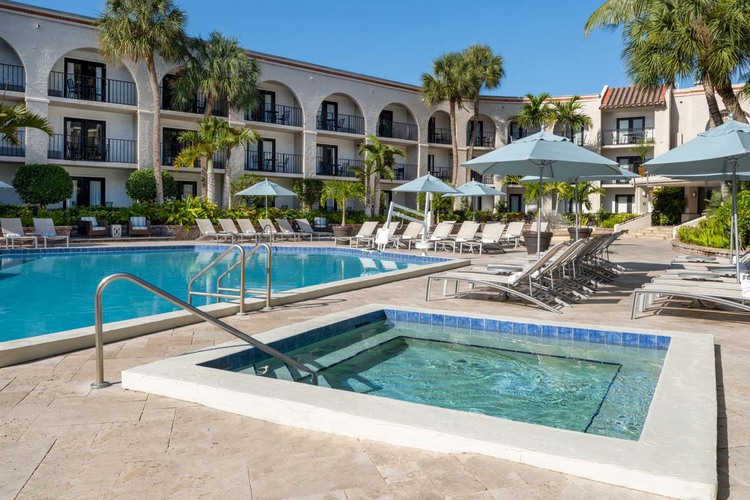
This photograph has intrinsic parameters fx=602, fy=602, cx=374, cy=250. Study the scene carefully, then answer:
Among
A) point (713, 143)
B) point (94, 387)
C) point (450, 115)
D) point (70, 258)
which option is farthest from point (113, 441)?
point (450, 115)

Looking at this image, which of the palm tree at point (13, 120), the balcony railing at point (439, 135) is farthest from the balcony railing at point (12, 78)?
the balcony railing at point (439, 135)

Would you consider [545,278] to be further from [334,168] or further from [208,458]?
[334,168]

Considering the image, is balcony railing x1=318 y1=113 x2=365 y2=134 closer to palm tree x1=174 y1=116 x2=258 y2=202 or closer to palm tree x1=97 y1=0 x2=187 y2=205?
palm tree x1=174 y1=116 x2=258 y2=202

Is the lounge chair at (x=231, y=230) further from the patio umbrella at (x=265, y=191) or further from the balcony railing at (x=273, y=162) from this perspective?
the balcony railing at (x=273, y=162)

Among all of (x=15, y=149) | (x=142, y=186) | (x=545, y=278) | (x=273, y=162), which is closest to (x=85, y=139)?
(x=15, y=149)

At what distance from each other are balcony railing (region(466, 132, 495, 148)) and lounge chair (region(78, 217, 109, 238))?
2459 centimetres

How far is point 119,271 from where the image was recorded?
45.1ft

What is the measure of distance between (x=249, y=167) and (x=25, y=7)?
11.2 m

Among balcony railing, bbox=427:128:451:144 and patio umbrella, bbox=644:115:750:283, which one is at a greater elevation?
balcony railing, bbox=427:128:451:144

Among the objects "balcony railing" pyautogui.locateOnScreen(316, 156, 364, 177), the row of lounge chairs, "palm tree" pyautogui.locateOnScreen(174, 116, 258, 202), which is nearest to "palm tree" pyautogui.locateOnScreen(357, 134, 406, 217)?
"balcony railing" pyautogui.locateOnScreen(316, 156, 364, 177)

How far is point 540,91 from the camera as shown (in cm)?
3794

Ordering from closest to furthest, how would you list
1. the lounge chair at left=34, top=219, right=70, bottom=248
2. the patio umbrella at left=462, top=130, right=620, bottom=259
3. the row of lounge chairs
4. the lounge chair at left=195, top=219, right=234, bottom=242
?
the row of lounge chairs, the patio umbrella at left=462, top=130, right=620, bottom=259, the lounge chair at left=34, top=219, right=70, bottom=248, the lounge chair at left=195, top=219, right=234, bottom=242

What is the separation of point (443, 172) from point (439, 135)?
2.39 metres

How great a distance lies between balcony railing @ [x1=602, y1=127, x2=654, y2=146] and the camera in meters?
37.2
